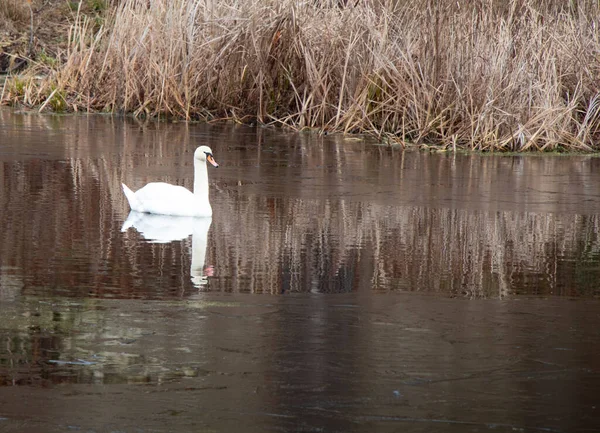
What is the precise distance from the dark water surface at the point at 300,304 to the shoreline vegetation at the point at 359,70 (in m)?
2.78

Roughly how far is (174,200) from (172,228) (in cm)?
45

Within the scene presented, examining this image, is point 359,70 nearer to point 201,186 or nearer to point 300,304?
point 201,186

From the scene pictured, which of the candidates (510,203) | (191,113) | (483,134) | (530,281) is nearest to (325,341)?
(530,281)

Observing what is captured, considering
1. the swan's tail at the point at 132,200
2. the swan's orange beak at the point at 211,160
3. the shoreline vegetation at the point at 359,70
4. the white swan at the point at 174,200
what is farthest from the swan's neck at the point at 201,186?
the shoreline vegetation at the point at 359,70

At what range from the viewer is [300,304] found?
6500 mm

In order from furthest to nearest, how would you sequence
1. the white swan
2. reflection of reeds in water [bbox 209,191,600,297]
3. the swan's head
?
the swan's head → the white swan → reflection of reeds in water [bbox 209,191,600,297]

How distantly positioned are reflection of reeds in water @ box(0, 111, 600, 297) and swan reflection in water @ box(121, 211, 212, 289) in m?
0.10

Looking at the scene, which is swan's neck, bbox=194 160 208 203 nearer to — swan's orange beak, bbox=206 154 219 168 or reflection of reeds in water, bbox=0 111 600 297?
swan's orange beak, bbox=206 154 219 168

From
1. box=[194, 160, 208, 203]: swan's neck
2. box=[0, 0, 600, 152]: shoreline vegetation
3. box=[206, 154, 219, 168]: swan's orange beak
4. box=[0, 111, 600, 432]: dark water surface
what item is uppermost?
box=[0, 0, 600, 152]: shoreline vegetation

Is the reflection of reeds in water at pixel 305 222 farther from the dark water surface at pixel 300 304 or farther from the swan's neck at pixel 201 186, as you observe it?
the swan's neck at pixel 201 186

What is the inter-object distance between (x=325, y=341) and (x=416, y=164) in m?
8.19

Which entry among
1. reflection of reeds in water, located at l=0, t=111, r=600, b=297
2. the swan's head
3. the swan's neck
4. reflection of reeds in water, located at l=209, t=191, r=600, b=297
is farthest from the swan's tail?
reflection of reeds in water, located at l=209, t=191, r=600, b=297

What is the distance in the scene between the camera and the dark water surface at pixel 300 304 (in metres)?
4.74

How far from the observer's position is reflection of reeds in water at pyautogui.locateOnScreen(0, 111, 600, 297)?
729 cm
